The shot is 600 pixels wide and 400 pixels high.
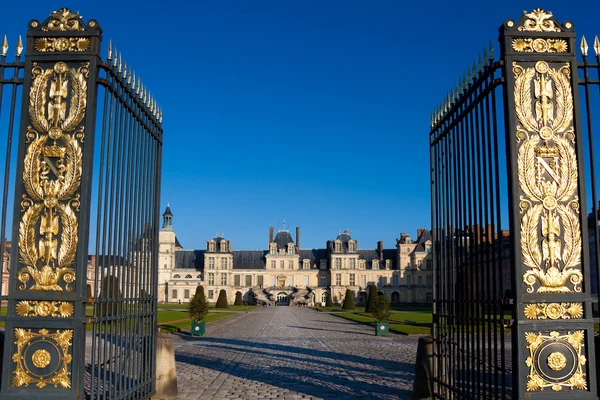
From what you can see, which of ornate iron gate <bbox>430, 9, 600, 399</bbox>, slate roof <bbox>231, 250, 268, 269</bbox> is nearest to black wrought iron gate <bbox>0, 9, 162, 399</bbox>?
ornate iron gate <bbox>430, 9, 600, 399</bbox>

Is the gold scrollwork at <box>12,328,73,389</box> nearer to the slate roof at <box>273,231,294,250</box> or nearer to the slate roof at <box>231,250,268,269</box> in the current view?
the slate roof at <box>273,231,294,250</box>

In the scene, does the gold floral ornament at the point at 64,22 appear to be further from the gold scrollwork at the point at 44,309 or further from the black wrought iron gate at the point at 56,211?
the gold scrollwork at the point at 44,309

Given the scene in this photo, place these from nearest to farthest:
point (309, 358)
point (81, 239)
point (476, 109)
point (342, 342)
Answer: point (81, 239) → point (476, 109) → point (309, 358) → point (342, 342)

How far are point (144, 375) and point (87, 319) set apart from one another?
1.91 meters

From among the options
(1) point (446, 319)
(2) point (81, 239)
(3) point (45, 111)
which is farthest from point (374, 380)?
(3) point (45, 111)

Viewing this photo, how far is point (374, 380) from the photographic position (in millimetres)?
8859

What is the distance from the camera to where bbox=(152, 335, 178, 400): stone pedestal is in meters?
6.97

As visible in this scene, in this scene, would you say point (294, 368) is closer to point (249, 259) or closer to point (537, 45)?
point (537, 45)

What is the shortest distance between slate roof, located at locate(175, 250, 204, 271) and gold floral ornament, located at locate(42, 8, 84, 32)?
2722 inches

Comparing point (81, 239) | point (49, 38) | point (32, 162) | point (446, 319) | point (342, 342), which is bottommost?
point (342, 342)

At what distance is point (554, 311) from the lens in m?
4.61

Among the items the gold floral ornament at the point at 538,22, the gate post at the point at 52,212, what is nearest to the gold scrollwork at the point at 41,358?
the gate post at the point at 52,212

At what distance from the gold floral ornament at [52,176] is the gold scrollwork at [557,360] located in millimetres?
3700

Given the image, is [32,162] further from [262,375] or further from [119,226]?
[262,375]
